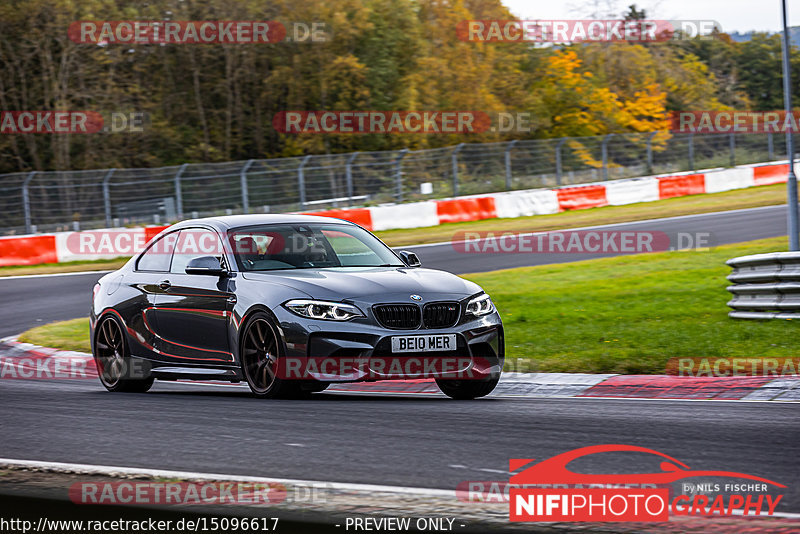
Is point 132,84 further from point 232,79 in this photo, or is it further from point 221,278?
point 221,278

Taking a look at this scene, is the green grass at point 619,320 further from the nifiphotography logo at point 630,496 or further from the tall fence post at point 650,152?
the tall fence post at point 650,152

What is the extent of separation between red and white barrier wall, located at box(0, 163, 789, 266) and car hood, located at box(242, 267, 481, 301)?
1802 cm

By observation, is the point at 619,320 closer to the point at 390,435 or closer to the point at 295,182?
the point at 390,435

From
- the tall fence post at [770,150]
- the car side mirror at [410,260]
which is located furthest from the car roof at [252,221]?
the tall fence post at [770,150]

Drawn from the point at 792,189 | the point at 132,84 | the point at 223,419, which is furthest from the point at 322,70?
the point at 223,419

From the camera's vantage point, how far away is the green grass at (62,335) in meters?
13.9

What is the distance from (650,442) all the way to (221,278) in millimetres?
4041

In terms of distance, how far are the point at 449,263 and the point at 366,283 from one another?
43.1 ft

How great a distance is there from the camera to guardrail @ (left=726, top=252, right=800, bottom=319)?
1141cm

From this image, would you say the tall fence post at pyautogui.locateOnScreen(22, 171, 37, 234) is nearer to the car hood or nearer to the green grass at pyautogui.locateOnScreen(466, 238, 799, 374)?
the green grass at pyautogui.locateOnScreen(466, 238, 799, 374)

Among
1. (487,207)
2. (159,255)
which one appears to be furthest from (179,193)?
(159,255)

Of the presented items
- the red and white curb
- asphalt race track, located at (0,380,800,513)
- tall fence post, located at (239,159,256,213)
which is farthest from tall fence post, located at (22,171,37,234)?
asphalt race track, located at (0,380,800,513)

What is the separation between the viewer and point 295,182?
30.1m

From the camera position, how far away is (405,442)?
6430 millimetres
